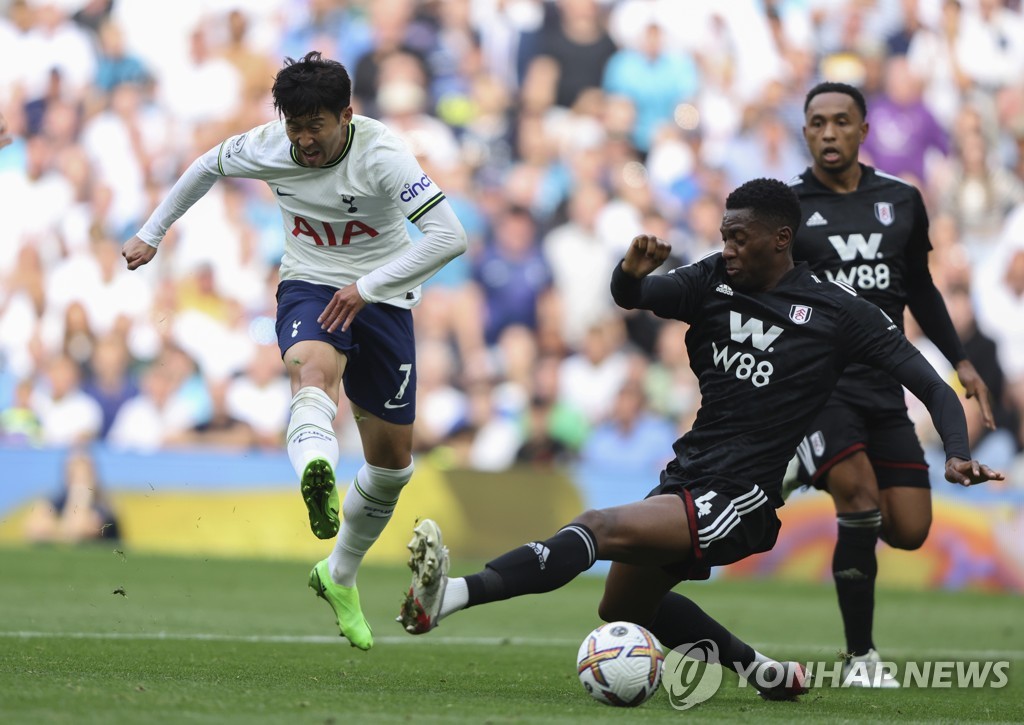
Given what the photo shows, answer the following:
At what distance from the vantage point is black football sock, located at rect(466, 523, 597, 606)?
5.21 m

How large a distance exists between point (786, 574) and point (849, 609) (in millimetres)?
6580

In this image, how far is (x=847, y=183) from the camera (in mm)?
7676

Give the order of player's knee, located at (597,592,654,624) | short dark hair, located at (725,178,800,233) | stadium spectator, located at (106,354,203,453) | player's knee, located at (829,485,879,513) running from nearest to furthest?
short dark hair, located at (725,178,800,233) < player's knee, located at (597,592,654,624) < player's knee, located at (829,485,879,513) < stadium spectator, located at (106,354,203,453)

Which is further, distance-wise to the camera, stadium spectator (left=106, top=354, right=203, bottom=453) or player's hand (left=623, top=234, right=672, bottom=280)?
stadium spectator (left=106, top=354, right=203, bottom=453)

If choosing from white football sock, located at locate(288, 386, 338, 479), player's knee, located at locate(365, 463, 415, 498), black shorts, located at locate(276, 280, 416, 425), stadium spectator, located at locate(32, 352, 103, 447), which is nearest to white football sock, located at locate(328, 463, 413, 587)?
player's knee, located at locate(365, 463, 415, 498)

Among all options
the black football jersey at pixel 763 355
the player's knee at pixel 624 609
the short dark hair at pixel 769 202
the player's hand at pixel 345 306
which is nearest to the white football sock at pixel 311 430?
the player's hand at pixel 345 306

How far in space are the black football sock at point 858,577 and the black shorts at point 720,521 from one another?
70.8 inches

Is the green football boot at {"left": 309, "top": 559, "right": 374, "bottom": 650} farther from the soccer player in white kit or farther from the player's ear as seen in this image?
the player's ear

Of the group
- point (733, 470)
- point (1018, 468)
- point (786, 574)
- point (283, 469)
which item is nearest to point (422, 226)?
point (733, 470)

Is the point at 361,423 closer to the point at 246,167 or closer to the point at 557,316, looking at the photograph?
the point at 246,167

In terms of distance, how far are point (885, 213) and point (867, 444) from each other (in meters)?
1.20

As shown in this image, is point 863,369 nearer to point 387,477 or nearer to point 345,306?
point 387,477

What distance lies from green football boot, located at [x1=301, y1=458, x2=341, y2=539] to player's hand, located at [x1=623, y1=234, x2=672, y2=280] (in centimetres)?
144

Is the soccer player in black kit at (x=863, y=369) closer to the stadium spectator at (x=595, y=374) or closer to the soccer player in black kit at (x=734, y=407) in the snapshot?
the soccer player in black kit at (x=734, y=407)
